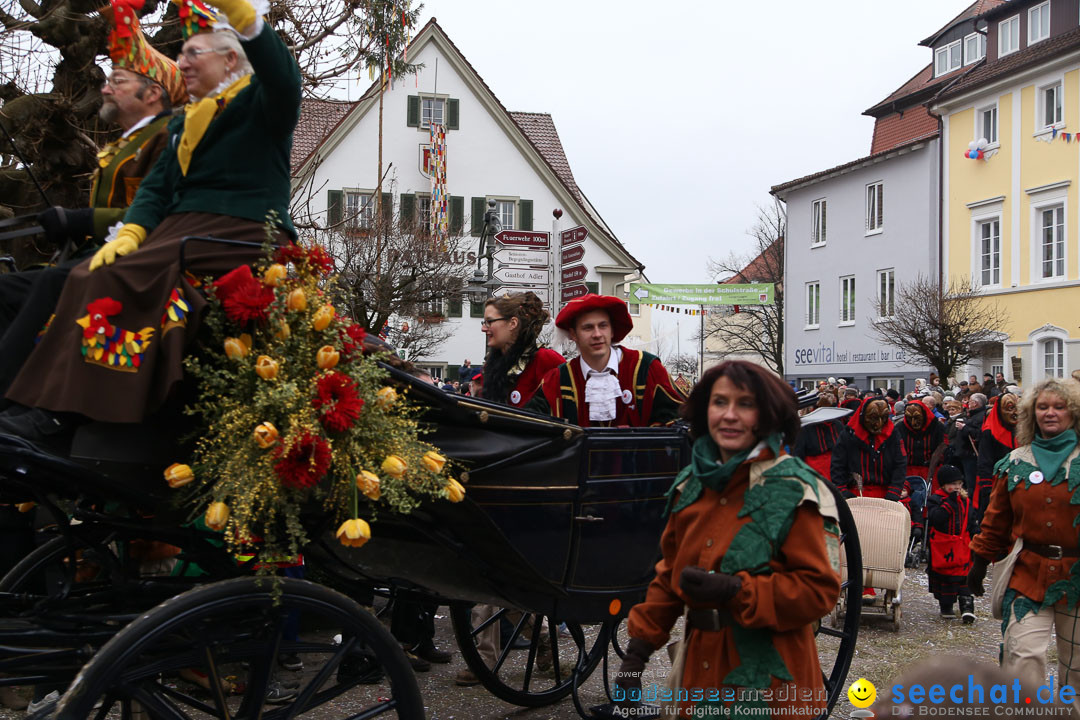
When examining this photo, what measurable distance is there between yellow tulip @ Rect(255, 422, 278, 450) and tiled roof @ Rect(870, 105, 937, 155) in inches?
1098

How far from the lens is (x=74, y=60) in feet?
23.5

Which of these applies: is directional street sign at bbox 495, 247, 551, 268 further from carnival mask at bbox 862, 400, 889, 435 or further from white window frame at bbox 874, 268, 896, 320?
white window frame at bbox 874, 268, 896, 320

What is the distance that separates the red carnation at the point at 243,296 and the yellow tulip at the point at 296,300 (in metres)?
0.05

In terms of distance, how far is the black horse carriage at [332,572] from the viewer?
8.93 feet

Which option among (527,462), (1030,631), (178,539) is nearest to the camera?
(178,539)

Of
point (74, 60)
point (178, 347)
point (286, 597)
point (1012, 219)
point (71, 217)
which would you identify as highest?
point (1012, 219)

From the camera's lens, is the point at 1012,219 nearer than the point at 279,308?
No

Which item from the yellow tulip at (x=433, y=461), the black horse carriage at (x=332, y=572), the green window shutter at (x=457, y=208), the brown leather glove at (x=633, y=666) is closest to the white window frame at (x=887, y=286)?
the green window shutter at (x=457, y=208)

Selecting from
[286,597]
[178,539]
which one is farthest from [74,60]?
[286,597]

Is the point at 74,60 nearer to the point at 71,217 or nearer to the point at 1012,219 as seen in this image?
the point at 71,217

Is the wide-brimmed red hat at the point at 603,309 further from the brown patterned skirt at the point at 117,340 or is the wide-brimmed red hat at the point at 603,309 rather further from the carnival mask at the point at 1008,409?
the carnival mask at the point at 1008,409

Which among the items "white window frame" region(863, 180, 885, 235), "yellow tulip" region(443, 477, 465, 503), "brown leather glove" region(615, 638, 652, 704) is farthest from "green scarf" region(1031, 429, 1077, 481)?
"white window frame" region(863, 180, 885, 235)

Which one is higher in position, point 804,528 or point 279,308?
point 279,308

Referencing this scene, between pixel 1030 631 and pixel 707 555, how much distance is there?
7.77 ft
